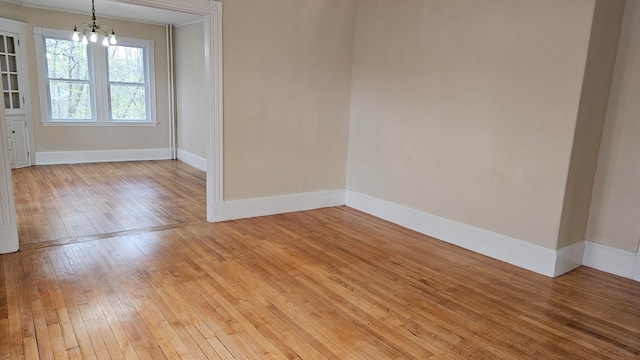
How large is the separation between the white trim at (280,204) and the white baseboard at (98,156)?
4.63 m

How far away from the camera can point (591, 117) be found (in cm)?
347

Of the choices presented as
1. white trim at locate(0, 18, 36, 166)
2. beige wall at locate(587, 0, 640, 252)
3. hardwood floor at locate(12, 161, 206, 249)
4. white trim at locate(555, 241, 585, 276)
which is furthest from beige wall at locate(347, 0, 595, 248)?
white trim at locate(0, 18, 36, 166)

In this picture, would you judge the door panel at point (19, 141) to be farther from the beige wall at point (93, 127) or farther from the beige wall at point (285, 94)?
the beige wall at point (285, 94)

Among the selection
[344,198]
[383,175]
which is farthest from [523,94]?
[344,198]

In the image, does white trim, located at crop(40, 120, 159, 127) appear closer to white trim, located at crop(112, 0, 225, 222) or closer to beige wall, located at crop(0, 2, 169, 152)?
beige wall, located at crop(0, 2, 169, 152)

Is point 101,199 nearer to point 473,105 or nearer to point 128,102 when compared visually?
point 128,102

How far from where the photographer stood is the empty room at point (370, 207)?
2.61 m

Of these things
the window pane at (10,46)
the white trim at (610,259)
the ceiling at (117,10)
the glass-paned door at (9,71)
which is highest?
the ceiling at (117,10)

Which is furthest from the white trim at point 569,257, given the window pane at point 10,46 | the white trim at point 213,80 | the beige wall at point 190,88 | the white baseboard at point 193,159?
the window pane at point 10,46

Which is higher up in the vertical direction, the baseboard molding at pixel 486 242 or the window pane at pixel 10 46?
the window pane at pixel 10 46

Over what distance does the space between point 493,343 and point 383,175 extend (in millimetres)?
2739

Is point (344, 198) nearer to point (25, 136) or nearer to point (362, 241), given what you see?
point (362, 241)

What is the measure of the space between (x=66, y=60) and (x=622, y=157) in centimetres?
838

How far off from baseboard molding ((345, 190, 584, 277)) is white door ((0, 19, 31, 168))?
19.7 feet
